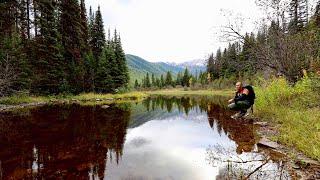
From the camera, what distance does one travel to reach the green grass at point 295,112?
7139mm

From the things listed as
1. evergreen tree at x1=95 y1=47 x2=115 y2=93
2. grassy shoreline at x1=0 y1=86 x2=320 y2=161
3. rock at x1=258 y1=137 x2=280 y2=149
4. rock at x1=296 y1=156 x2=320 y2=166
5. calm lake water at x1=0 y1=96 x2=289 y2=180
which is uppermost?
evergreen tree at x1=95 y1=47 x2=115 y2=93

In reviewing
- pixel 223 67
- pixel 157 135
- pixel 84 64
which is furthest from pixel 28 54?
pixel 223 67

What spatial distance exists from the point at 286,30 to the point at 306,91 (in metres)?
8.23

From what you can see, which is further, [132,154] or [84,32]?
[84,32]

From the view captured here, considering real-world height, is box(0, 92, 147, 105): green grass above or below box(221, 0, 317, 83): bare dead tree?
below

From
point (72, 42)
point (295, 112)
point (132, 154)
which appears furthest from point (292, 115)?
point (72, 42)

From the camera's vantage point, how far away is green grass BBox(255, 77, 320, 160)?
7139 mm

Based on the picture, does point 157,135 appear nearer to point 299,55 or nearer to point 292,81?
point 292,81

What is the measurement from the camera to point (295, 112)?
34.3 feet

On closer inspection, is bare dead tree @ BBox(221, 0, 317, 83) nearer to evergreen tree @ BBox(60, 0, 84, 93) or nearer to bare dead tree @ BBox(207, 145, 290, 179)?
bare dead tree @ BBox(207, 145, 290, 179)

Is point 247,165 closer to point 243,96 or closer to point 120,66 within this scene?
point 243,96

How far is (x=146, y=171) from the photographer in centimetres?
651

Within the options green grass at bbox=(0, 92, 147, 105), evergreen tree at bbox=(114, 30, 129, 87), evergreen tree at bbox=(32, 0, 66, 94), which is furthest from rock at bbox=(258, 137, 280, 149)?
evergreen tree at bbox=(114, 30, 129, 87)

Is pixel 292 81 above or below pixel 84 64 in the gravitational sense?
below
